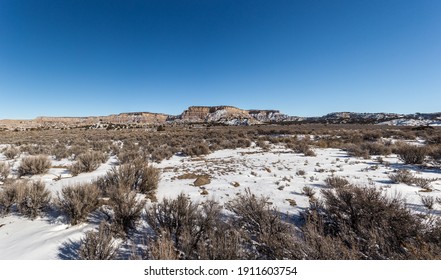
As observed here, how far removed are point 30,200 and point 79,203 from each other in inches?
53.5

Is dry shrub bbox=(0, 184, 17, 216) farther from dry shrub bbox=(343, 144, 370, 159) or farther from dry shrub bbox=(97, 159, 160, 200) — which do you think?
dry shrub bbox=(343, 144, 370, 159)

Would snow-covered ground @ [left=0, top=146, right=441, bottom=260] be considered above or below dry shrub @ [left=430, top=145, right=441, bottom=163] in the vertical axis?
below

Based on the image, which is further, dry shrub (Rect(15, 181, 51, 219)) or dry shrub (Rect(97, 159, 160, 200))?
dry shrub (Rect(97, 159, 160, 200))

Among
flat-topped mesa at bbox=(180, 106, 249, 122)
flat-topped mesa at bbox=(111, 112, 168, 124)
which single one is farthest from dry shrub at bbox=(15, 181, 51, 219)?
flat-topped mesa at bbox=(180, 106, 249, 122)

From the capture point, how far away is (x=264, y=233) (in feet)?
9.13

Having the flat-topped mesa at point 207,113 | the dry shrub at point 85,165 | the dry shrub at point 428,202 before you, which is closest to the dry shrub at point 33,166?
the dry shrub at point 85,165

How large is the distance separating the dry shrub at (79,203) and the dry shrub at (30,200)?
0.47 metres

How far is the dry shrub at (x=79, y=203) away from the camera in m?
3.98

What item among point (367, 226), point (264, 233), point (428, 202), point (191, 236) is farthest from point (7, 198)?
point (428, 202)

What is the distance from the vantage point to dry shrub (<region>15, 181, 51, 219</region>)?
168 inches

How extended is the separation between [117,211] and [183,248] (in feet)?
5.84

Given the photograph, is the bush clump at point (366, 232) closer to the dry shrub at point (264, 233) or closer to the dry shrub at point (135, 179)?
the dry shrub at point (264, 233)

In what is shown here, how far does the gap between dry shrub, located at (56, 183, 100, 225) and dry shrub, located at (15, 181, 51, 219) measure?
0.47 meters
